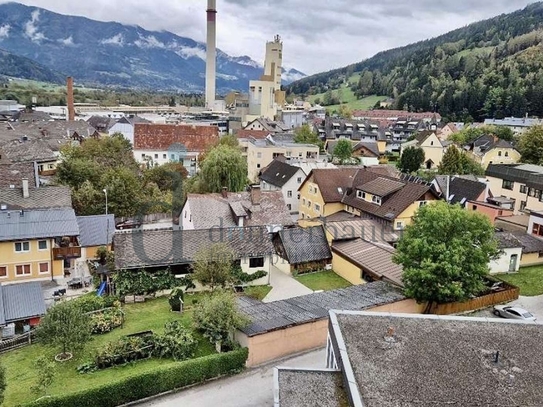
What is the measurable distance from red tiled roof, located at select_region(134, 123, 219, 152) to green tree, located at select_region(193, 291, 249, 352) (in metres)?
56.5

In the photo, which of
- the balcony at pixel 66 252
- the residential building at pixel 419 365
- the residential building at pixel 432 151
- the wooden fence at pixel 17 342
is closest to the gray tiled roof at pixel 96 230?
the balcony at pixel 66 252

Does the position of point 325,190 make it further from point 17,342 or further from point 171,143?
point 171,143

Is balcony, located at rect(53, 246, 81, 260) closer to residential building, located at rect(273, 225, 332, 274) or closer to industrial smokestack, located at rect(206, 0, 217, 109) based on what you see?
residential building, located at rect(273, 225, 332, 274)

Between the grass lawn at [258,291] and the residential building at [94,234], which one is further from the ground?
the residential building at [94,234]

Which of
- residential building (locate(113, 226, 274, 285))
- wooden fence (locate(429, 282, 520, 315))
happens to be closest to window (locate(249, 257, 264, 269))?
residential building (locate(113, 226, 274, 285))

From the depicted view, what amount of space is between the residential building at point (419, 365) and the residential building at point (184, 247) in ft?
47.4

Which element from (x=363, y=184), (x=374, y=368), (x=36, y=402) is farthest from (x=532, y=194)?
(x=36, y=402)

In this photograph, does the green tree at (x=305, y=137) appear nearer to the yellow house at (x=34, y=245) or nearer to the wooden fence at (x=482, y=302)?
the yellow house at (x=34, y=245)

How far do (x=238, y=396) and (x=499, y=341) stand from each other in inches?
432

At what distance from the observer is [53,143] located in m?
70.1

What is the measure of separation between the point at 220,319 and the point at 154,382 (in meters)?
4.09

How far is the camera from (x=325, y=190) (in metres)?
47.5

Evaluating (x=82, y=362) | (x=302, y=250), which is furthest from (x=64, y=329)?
(x=302, y=250)

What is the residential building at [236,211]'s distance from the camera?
38531 millimetres
